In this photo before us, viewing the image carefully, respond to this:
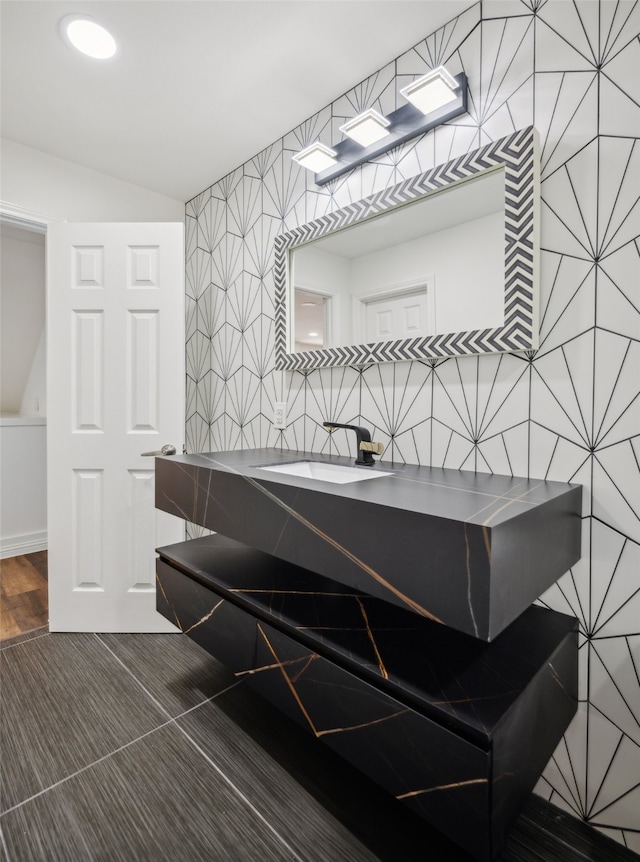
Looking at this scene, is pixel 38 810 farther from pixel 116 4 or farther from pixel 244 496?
pixel 116 4

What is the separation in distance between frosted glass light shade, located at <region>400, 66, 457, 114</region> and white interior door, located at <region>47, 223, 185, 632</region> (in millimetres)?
1240

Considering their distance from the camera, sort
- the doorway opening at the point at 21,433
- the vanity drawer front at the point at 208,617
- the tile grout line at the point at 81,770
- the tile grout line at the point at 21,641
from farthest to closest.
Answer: the doorway opening at the point at 21,433 < the tile grout line at the point at 21,641 < the vanity drawer front at the point at 208,617 < the tile grout line at the point at 81,770

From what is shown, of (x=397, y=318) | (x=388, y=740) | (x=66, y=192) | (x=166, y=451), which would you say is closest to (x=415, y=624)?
(x=388, y=740)

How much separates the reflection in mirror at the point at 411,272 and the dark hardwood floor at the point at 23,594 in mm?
1973

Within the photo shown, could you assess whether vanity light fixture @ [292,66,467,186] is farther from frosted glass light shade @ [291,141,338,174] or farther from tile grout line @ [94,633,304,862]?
tile grout line @ [94,633,304,862]

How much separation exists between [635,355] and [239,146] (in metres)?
2.03

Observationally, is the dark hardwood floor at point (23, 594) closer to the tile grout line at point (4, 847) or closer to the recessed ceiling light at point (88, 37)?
the tile grout line at point (4, 847)

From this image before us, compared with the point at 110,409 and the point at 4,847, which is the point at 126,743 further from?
the point at 110,409

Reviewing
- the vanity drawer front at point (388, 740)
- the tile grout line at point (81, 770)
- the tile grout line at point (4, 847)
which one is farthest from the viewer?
the tile grout line at point (81, 770)

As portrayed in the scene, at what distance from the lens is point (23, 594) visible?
2.62m

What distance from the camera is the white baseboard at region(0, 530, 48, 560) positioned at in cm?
325

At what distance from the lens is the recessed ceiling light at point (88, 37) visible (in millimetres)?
1521

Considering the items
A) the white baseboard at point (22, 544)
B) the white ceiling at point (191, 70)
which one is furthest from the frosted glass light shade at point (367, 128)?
the white baseboard at point (22, 544)

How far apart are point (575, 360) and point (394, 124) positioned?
1.08 meters
